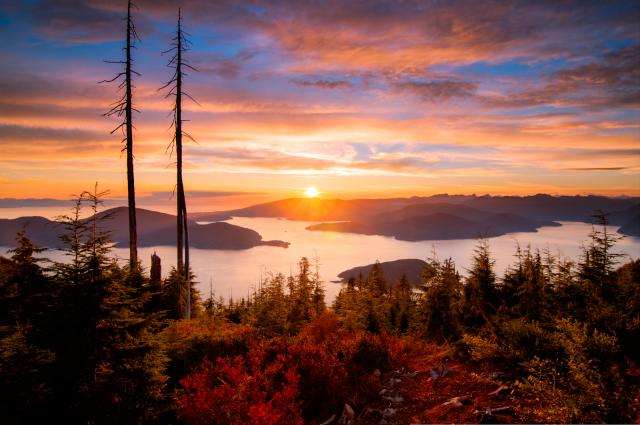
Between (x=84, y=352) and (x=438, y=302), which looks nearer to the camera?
(x=84, y=352)

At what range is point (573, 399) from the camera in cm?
500

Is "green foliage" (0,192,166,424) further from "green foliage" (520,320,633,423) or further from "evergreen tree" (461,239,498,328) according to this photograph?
"evergreen tree" (461,239,498,328)

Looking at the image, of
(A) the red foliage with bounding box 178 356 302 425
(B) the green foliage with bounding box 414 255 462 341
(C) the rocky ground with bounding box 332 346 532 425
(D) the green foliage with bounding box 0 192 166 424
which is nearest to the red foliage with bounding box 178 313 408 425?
(A) the red foliage with bounding box 178 356 302 425

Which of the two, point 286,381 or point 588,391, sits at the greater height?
point 588,391

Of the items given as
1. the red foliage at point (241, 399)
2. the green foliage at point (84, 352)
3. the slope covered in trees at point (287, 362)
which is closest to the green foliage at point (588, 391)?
the slope covered in trees at point (287, 362)

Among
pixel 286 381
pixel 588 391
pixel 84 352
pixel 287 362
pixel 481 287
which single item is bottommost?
pixel 286 381

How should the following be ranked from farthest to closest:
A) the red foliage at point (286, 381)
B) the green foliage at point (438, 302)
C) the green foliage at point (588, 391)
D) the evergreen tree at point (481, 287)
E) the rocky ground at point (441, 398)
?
the green foliage at point (438, 302)
the evergreen tree at point (481, 287)
the red foliage at point (286, 381)
the rocky ground at point (441, 398)
the green foliage at point (588, 391)

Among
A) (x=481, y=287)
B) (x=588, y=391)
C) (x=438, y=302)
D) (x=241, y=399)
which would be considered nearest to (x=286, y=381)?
(x=241, y=399)

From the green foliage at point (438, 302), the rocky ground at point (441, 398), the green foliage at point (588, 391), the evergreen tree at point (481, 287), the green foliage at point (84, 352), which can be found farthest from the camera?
the green foliage at point (438, 302)

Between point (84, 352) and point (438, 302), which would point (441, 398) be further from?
point (438, 302)

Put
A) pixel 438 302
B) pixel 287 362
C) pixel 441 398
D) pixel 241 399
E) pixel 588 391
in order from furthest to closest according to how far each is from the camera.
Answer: pixel 438 302 → pixel 287 362 → pixel 441 398 → pixel 241 399 → pixel 588 391

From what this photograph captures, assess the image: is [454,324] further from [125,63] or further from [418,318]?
[125,63]

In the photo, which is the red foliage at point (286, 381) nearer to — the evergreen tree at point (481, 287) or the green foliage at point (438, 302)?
the green foliage at point (438, 302)

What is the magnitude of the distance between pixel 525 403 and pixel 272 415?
4.48m
